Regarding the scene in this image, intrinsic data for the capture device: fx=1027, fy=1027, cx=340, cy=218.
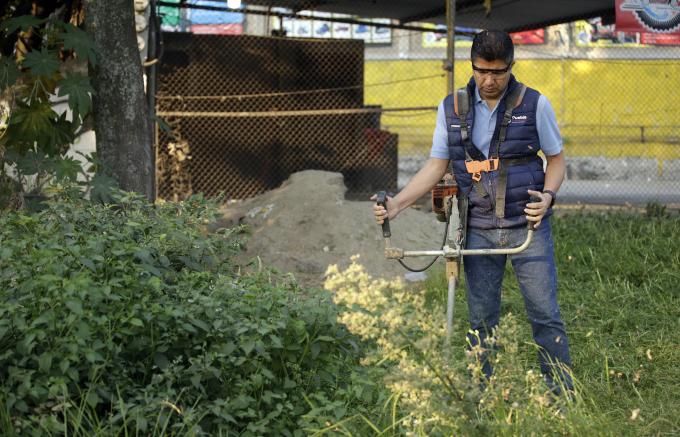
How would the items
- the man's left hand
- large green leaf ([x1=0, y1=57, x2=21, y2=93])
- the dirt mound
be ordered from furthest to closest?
the dirt mound, large green leaf ([x1=0, y1=57, x2=21, y2=93]), the man's left hand

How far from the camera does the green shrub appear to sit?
3773 millimetres

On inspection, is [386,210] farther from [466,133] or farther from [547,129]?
[547,129]

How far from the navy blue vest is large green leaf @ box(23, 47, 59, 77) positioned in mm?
3895

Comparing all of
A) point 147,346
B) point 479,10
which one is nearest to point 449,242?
Result: point 147,346

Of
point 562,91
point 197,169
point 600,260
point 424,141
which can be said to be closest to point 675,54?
point 562,91

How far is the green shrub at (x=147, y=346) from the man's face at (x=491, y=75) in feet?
3.95

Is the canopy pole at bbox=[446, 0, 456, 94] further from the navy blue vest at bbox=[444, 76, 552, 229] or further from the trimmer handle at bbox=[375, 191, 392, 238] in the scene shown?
the trimmer handle at bbox=[375, 191, 392, 238]

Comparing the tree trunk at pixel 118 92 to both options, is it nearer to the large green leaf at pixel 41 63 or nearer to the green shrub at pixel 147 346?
the large green leaf at pixel 41 63

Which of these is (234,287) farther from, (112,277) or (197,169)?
(197,169)

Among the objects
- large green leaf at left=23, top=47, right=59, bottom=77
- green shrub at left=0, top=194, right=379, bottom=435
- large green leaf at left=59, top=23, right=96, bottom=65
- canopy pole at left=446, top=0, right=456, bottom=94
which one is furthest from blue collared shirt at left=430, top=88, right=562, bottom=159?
canopy pole at left=446, top=0, right=456, bottom=94

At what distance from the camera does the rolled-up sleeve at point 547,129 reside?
15.1ft

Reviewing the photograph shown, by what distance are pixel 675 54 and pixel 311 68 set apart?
13906mm

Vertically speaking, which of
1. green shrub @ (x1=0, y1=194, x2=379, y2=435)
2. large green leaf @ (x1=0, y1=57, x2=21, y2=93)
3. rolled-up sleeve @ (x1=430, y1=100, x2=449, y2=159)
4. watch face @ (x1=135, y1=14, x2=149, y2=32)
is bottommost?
green shrub @ (x1=0, y1=194, x2=379, y2=435)

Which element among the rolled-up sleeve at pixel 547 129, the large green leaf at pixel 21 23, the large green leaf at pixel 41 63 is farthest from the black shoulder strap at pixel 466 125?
the large green leaf at pixel 21 23
